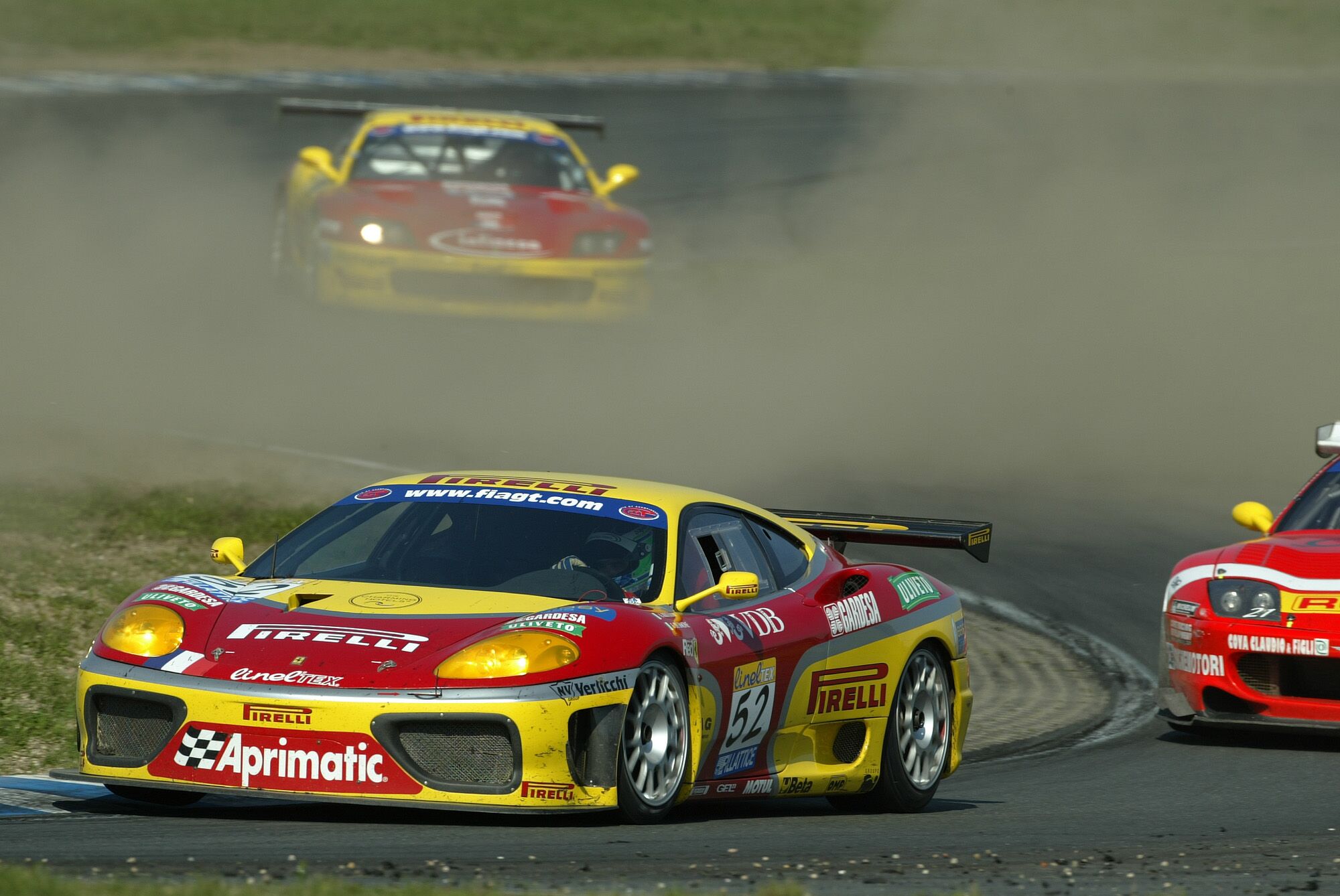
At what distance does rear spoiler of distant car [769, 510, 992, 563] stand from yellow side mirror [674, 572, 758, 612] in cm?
101

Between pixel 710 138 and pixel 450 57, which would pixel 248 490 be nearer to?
pixel 710 138

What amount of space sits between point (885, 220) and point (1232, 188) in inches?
153

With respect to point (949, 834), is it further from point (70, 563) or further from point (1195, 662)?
point (70, 563)

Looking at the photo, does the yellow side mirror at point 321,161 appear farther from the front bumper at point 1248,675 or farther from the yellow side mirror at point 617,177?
the front bumper at point 1248,675

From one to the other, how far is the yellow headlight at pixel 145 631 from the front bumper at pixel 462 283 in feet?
30.9

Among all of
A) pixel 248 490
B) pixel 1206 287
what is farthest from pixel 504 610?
pixel 1206 287

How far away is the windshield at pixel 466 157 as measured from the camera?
16656 millimetres

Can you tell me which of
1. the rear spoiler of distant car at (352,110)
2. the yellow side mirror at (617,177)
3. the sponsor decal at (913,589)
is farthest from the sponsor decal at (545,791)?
the rear spoiler of distant car at (352,110)

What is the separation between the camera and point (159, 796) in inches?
238

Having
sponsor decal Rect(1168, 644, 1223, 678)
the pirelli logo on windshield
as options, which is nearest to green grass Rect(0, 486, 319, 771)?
the pirelli logo on windshield

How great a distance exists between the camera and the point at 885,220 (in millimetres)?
23938

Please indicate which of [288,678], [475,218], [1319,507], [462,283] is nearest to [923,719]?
[288,678]

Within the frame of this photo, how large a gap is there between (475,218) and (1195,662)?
322 inches

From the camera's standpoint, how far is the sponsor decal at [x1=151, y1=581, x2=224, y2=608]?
6.06m
